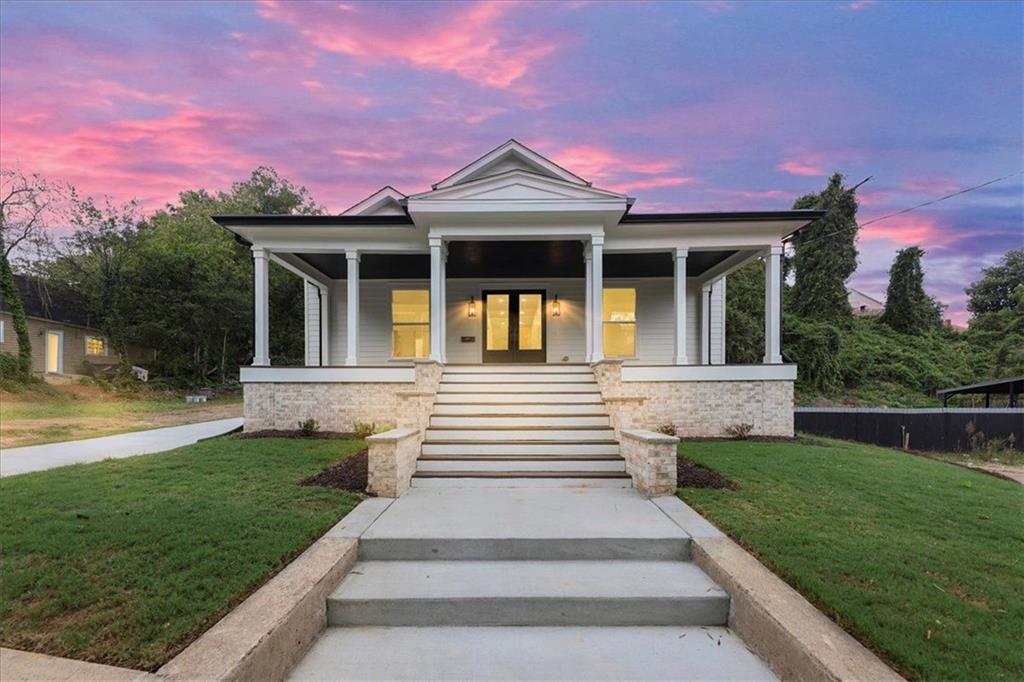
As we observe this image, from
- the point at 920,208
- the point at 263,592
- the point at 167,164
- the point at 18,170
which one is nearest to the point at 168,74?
the point at 167,164

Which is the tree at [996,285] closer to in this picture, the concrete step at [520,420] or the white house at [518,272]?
the white house at [518,272]

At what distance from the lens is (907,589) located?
111 inches

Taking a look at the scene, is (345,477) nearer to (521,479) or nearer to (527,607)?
(521,479)

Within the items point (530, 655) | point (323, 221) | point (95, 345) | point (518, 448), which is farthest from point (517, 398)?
point (95, 345)

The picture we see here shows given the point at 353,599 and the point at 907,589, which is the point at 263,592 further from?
the point at 907,589

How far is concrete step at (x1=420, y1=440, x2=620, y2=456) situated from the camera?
6387 millimetres

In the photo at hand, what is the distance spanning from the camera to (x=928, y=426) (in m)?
12.8

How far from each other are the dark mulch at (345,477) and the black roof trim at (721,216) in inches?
270

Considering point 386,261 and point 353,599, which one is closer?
point 353,599

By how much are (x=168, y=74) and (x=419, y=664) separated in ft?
41.7

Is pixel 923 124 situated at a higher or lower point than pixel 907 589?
higher

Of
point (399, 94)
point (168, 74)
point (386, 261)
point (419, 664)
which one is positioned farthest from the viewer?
point (399, 94)

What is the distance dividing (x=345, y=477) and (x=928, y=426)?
15319 mm

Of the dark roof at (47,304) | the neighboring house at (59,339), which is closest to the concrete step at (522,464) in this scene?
the neighboring house at (59,339)
